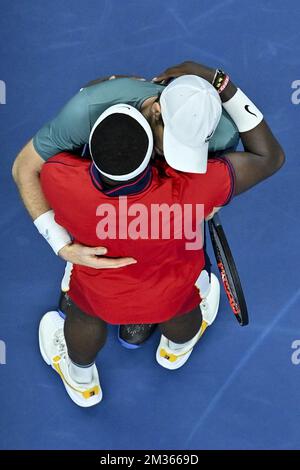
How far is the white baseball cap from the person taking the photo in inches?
65.9

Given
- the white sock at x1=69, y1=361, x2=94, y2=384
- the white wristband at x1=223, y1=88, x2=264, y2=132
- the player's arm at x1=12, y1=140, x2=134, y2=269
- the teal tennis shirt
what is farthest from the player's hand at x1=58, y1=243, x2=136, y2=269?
the white sock at x1=69, y1=361, x2=94, y2=384

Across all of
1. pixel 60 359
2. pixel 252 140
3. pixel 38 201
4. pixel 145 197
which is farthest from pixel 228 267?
pixel 60 359

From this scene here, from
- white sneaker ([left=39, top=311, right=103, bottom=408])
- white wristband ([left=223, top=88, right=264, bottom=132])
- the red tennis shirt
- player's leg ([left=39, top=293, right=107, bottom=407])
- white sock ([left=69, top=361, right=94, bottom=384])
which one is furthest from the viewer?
white sneaker ([left=39, top=311, right=103, bottom=408])

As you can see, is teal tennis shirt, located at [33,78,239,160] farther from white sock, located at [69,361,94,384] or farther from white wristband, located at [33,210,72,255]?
white sock, located at [69,361,94,384]

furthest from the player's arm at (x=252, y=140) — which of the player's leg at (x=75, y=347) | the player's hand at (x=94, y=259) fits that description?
the player's leg at (x=75, y=347)

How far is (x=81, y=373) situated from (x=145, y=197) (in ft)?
3.68

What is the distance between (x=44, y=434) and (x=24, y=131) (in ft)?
4.77

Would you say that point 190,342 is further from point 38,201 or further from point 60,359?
point 38,201

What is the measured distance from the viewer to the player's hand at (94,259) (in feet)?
5.97

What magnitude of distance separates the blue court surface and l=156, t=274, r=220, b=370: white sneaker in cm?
7

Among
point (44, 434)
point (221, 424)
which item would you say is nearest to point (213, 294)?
point (221, 424)

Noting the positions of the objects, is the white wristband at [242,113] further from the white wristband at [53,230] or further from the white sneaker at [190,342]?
the white sneaker at [190,342]

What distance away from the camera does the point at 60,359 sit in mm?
2668
